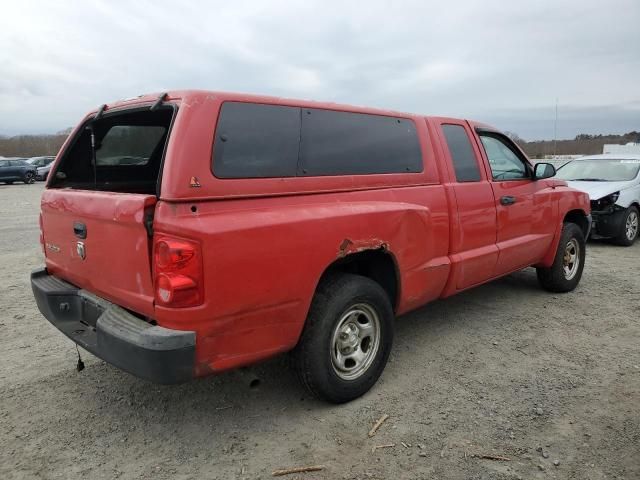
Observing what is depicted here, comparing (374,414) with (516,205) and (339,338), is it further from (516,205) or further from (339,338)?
(516,205)

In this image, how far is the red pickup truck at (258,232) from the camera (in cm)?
243

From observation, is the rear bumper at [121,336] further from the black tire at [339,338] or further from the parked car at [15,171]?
the parked car at [15,171]

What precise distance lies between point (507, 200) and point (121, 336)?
3451mm

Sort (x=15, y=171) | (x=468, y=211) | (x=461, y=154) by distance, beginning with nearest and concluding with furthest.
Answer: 1. (x=468, y=211)
2. (x=461, y=154)
3. (x=15, y=171)

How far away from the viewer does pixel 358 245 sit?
308 centimetres

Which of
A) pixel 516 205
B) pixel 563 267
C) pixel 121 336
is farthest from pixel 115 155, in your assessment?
pixel 563 267

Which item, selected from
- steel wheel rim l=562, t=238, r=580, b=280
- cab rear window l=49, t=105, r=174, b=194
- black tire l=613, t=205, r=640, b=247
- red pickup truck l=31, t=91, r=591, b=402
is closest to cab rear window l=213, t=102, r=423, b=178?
red pickup truck l=31, t=91, r=591, b=402

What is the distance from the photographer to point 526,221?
4785mm

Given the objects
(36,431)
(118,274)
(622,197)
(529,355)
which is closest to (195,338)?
(118,274)

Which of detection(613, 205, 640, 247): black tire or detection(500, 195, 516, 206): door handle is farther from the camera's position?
detection(613, 205, 640, 247): black tire

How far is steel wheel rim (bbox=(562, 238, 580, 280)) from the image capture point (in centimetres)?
553

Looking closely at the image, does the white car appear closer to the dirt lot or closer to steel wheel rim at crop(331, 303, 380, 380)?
the dirt lot

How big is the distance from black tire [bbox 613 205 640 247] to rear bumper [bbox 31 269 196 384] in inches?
329

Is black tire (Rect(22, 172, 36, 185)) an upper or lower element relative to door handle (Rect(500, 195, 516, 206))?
lower
